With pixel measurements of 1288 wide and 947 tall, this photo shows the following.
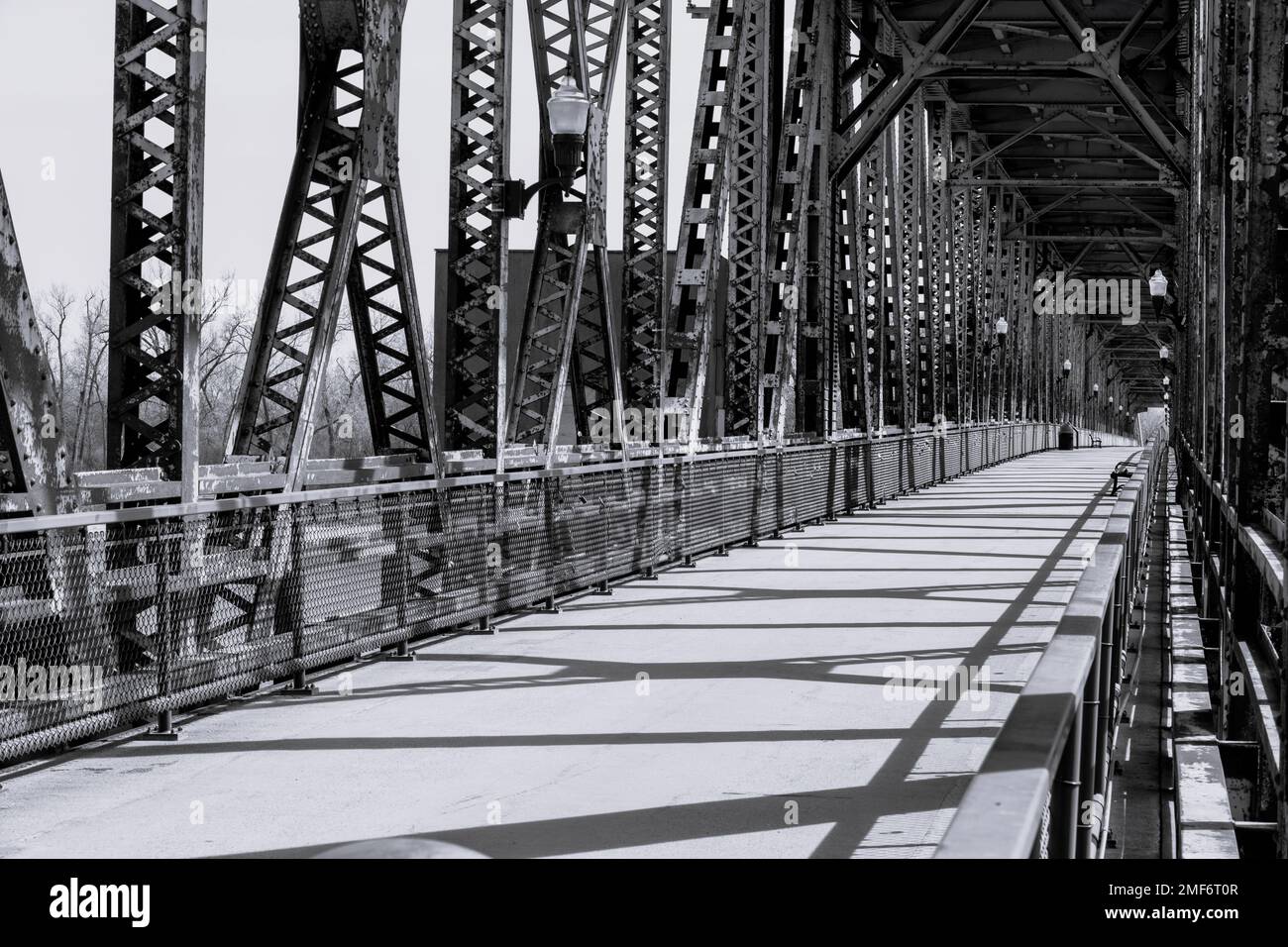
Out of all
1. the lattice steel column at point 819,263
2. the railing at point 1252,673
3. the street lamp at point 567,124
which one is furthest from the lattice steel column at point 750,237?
the railing at point 1252,673

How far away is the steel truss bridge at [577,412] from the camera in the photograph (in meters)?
7.32

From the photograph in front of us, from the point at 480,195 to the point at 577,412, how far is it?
12.4 feet

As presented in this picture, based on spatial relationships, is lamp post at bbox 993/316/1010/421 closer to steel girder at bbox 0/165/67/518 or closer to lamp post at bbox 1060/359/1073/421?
lamp post at bbox 1060/359/1073/421

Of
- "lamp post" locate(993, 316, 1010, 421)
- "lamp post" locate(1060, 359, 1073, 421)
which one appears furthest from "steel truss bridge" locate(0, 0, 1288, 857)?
"lamp post" locate(1060, 359, 1073, 421)

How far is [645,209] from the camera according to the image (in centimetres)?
1800

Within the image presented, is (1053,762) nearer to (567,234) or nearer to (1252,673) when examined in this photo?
(1252,673)

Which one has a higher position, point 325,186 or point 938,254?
point 938,254

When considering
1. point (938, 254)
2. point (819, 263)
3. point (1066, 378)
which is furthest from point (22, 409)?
point (1066, 378)

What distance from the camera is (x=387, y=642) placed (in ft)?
35.0

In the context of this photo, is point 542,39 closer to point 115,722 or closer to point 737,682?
point 737,682

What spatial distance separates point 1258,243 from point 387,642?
588cm

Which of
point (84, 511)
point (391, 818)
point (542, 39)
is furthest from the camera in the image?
point (542, 39)
